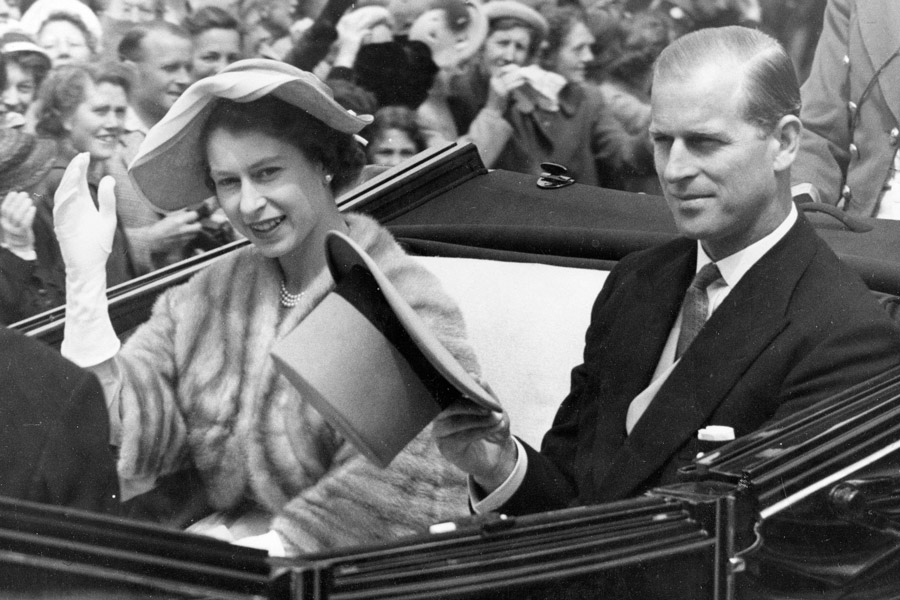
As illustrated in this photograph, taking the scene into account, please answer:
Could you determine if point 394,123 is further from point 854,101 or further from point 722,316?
point 854,101

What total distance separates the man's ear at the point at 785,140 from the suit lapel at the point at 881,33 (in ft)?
1.47

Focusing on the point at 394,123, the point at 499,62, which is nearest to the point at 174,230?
the point at 394,123

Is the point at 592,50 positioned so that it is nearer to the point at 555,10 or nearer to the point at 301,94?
the point at 555,10

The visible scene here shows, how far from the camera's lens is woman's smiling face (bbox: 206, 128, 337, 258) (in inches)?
50.5

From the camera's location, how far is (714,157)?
1.33 m

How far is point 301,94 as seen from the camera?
1308 millimetres

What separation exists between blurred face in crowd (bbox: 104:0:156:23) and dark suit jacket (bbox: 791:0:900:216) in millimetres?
958

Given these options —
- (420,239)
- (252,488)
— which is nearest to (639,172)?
(420,239)

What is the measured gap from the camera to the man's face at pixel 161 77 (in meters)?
1.25

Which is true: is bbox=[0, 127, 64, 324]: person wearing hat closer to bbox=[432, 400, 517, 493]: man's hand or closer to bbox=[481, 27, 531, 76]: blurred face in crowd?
bbox=[432, 400, 517, 493]: man's hand

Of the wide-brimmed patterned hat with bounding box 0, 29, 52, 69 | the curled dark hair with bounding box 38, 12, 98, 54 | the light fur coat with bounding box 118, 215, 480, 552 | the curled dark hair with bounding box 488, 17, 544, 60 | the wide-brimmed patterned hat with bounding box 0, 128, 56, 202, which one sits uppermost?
the curled dark hair with bounding box 488, 17, 544, 60

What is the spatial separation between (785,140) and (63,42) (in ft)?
2.64

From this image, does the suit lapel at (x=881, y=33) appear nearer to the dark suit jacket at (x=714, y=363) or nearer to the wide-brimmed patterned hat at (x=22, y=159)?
the dark suit jacket at (x=714, y=363)

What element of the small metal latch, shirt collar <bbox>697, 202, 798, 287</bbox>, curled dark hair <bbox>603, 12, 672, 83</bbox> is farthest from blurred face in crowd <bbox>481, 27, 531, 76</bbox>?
shirt collar <bbox>697, 202, 798, 287</bbox>
